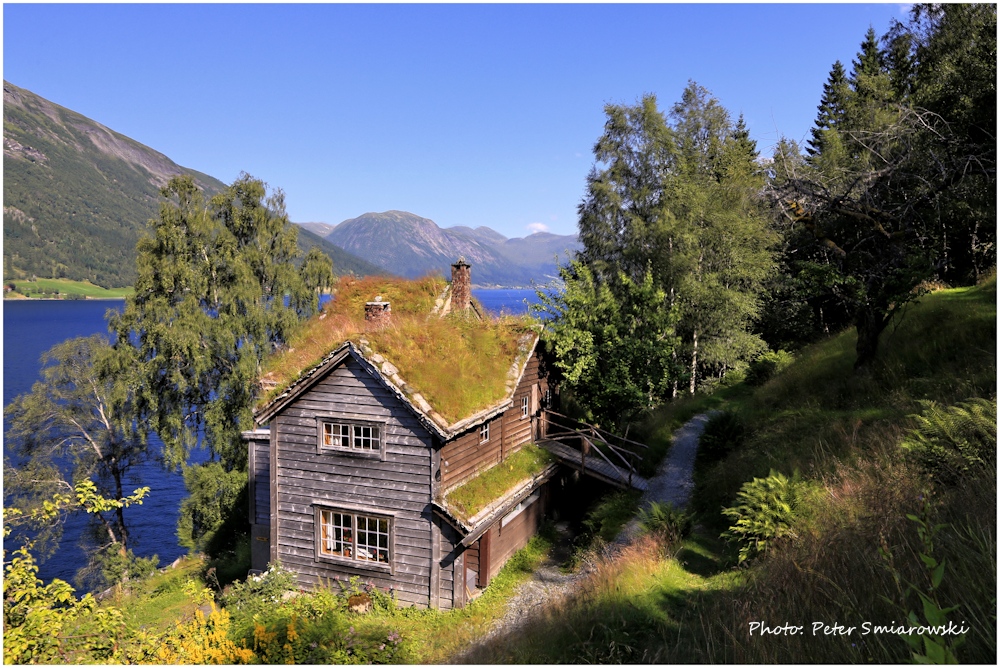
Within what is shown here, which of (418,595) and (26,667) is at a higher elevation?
(26,667)

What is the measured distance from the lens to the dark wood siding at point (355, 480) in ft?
56.4

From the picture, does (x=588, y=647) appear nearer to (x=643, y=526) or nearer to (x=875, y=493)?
(x=875, y=493)

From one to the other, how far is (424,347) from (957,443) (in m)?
14.0

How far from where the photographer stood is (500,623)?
1523 cm

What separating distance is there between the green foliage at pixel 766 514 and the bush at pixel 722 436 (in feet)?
30.4

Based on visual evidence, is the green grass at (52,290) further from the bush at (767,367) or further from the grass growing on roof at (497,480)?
the bush at (767,367)

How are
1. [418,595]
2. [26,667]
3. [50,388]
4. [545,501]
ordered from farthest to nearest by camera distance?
[50,388] → [545,501] → [418,595] → [26,667]

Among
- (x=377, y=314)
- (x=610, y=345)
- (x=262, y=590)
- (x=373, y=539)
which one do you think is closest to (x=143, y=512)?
(x=262, y=590)

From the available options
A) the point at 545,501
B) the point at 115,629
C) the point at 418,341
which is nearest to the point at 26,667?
the point at 115,629

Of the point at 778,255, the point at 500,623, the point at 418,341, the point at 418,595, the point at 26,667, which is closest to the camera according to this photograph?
the point at 26,667

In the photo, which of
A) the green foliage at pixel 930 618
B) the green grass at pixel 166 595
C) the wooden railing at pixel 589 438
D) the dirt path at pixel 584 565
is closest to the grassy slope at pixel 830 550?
the green foliage at pixel 930 618

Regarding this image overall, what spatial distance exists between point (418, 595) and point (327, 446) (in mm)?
5528

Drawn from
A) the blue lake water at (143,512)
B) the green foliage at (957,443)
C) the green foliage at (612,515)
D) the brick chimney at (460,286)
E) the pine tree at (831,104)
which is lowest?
the blue lake water at (143,512)

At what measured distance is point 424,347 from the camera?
18703 millimetres
